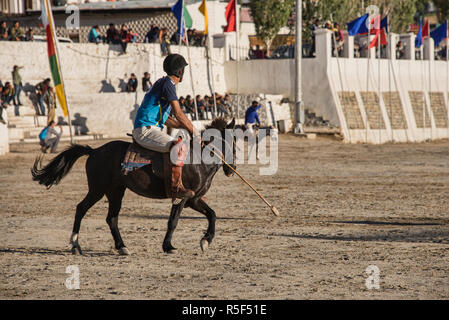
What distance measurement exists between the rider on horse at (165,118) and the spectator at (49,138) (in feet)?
47.2

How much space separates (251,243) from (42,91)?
66.1 feet

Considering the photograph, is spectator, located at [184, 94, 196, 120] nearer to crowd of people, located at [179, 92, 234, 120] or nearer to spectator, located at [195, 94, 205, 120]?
crowd of people, located at [179, 92, 234, 120]

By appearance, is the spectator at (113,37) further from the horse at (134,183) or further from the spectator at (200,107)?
the horse at (134,183)

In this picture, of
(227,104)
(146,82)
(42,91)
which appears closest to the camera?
(42,91)

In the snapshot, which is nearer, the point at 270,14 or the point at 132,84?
the point at 132,84

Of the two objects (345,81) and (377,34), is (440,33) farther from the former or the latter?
(345,81)

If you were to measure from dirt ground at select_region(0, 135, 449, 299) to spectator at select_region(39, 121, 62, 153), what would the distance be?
13.4 feet

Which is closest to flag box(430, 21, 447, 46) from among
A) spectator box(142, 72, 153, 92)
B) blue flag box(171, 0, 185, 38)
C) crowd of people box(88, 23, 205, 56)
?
crowd of people box(88, 23, 205, 56)

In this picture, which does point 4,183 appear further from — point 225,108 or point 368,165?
point 225,108

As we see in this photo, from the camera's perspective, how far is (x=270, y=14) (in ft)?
145

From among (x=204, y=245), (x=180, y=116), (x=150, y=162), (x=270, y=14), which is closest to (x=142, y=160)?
(x=150, y=162)

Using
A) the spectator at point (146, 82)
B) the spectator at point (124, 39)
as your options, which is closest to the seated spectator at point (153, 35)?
the spectator at point (124, 39)

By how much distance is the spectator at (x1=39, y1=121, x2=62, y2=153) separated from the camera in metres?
23.3

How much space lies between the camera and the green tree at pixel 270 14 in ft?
144
